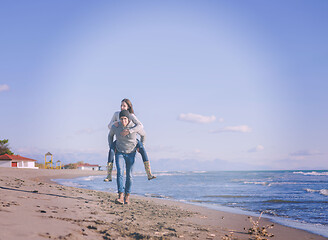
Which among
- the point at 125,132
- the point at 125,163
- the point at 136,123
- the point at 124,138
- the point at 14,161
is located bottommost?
the point at 14,161

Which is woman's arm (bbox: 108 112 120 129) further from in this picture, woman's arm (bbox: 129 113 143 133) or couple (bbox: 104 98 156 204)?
woman's arm (bbox: 129 113 143 133)

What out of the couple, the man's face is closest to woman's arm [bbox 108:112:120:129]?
the couple

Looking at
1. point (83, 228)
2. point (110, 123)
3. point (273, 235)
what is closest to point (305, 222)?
point (273, 235)

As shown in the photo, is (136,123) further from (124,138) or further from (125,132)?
(124,138)

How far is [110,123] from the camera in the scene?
254 inches

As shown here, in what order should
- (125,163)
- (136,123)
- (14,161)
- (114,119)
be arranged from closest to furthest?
1. (136,123)
2. (114,119)
3. (125,163)
4. (14,161)

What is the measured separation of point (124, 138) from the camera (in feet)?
21.0

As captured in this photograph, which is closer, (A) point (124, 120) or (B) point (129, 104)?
(A) point (124, 120)

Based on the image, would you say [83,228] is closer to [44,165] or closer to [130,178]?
[130,178]

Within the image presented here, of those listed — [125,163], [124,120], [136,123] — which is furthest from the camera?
[125,163]

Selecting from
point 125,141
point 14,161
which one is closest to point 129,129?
point 125,141

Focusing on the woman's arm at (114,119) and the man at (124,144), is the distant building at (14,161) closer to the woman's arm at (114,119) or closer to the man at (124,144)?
the man at (124,144)

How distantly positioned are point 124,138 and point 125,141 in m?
0.08

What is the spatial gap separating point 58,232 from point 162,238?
1.44 m
